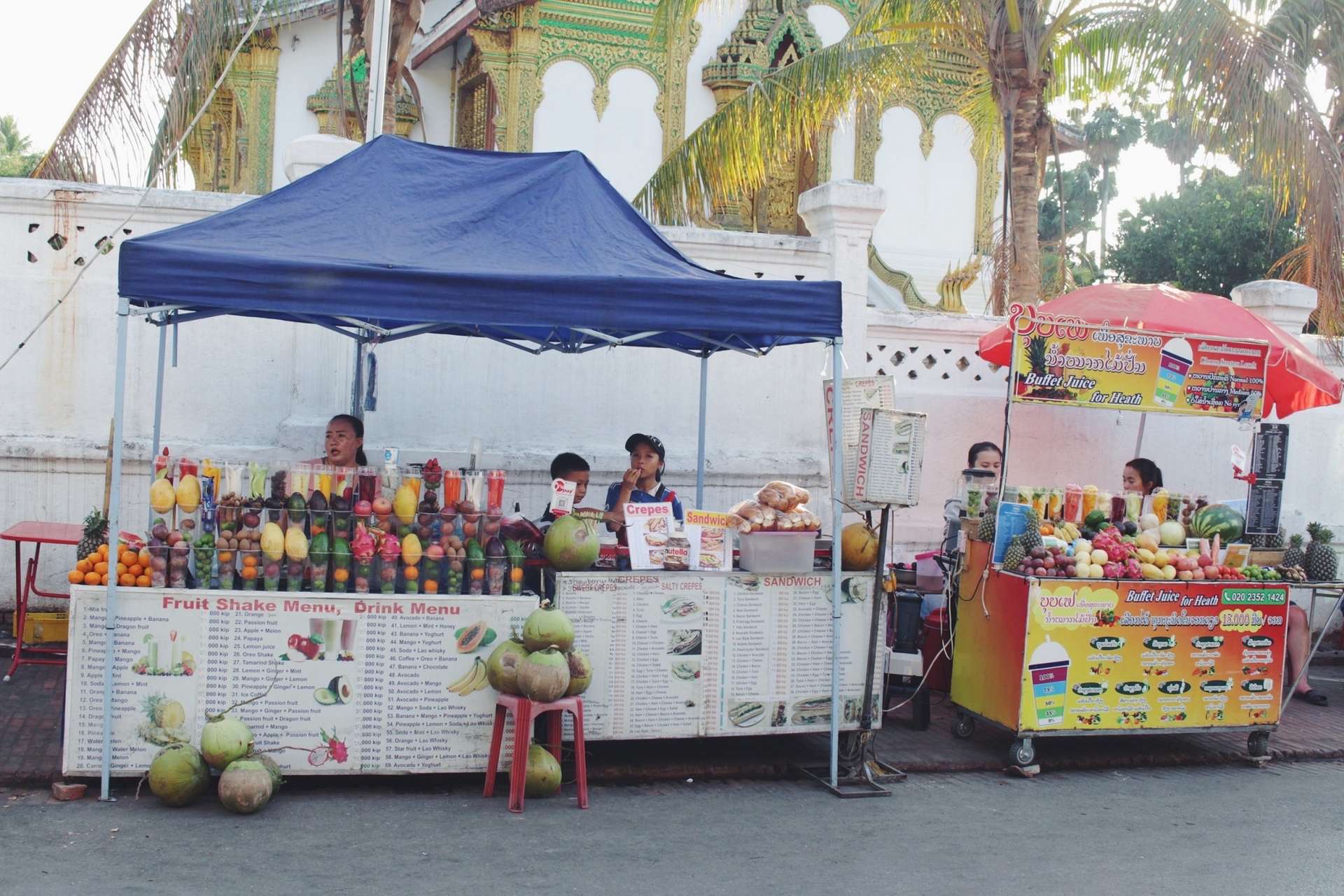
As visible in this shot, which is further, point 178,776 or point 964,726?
point 964,726

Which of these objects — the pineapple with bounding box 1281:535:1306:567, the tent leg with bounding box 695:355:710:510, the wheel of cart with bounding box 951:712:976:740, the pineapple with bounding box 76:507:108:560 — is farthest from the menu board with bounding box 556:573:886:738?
the pineapple with bounding box 1281:535:1306:567

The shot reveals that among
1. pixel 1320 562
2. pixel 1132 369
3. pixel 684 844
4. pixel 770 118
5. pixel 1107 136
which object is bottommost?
pixel 684 844

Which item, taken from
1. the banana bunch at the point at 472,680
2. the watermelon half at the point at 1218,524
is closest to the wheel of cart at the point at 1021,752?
the watermelon half at the point at 1218,524

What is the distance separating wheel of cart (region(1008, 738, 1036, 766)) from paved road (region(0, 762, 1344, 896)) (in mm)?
275

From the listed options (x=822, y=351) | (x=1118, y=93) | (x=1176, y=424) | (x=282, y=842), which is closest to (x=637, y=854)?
(x=282, y=842)

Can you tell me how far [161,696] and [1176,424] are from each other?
7.93 meters

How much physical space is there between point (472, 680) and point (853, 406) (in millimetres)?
2238

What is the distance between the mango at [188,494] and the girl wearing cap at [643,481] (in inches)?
98.4

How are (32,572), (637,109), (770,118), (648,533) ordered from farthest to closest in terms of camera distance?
1. (637,109)
2. (770,118)
3. (32,572)
4. (648,533)

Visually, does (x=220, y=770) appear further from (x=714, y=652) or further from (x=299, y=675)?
(x=714, y=652)

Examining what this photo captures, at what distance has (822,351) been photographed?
9.39m

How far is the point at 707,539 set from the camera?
6.41m

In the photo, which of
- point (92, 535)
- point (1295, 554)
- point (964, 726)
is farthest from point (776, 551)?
point (1295, 554)

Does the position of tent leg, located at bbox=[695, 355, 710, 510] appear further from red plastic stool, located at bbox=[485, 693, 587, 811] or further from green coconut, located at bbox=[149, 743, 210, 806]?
green coconut, located at bbox=[149, 743, 210, 806]
